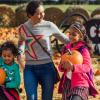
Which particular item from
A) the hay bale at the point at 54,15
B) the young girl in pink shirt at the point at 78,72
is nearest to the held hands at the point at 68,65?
the young girl in pink shirt at the point at 78,72

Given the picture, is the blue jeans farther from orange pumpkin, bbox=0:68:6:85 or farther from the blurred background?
the blurred background

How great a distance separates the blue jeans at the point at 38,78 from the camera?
271 inches

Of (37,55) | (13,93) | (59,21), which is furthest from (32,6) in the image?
(59,21)

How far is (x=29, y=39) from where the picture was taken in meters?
6.93

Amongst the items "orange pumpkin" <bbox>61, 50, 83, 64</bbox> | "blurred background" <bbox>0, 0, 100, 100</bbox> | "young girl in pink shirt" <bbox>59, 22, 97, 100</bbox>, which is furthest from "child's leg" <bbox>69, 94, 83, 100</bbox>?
"blurred background" <bbox>0, 0, 100, 100</bbox>

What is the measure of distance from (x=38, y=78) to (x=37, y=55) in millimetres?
313

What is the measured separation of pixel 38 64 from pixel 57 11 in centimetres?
1954

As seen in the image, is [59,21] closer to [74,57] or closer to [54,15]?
[54,15]

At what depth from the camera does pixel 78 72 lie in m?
6.58

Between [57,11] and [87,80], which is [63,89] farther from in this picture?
[57,11]

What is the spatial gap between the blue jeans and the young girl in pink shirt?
184 millimetres

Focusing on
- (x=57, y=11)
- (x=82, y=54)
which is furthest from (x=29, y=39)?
(x=57, y=11)

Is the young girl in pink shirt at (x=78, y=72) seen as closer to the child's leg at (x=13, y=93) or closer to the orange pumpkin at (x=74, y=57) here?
the orange pumpkin at (x=74, y=57)

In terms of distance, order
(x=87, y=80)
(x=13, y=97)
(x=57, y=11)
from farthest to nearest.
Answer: (x=57, y=11), (x=13, y=97), (x=87, y=80)
